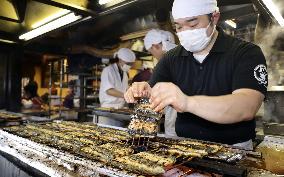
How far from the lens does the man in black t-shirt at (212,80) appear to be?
1.81 m

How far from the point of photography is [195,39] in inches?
92.7

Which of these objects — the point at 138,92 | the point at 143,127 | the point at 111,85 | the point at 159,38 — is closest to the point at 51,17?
the point at 111,85

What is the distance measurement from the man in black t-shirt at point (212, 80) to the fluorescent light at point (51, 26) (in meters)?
2.89

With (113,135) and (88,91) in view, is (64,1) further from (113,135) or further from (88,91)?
(88,91)

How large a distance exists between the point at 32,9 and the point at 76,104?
195 inches

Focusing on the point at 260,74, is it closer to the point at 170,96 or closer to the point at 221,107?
the point at 221,107

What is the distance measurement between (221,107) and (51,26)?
478 cm

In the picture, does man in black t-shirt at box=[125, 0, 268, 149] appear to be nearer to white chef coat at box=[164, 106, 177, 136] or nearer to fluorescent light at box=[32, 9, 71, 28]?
white chef coat at box=[164, 106, 177, 136]

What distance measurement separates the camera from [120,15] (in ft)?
19.2

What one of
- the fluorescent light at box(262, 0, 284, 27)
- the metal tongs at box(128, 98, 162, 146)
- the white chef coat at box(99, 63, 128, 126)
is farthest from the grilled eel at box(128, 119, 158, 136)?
the white chef coat at box(99, 63, 128, 126)

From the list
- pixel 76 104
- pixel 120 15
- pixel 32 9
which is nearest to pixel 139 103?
pixel 120 15

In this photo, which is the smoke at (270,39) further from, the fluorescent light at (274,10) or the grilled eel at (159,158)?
the grilled eel at (159,158)

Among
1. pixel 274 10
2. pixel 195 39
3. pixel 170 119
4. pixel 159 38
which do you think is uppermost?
pixel 274 10

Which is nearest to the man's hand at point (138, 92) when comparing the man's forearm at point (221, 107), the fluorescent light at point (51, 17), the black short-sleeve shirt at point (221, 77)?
the black short-sleeve shirt at point (221, 77)
